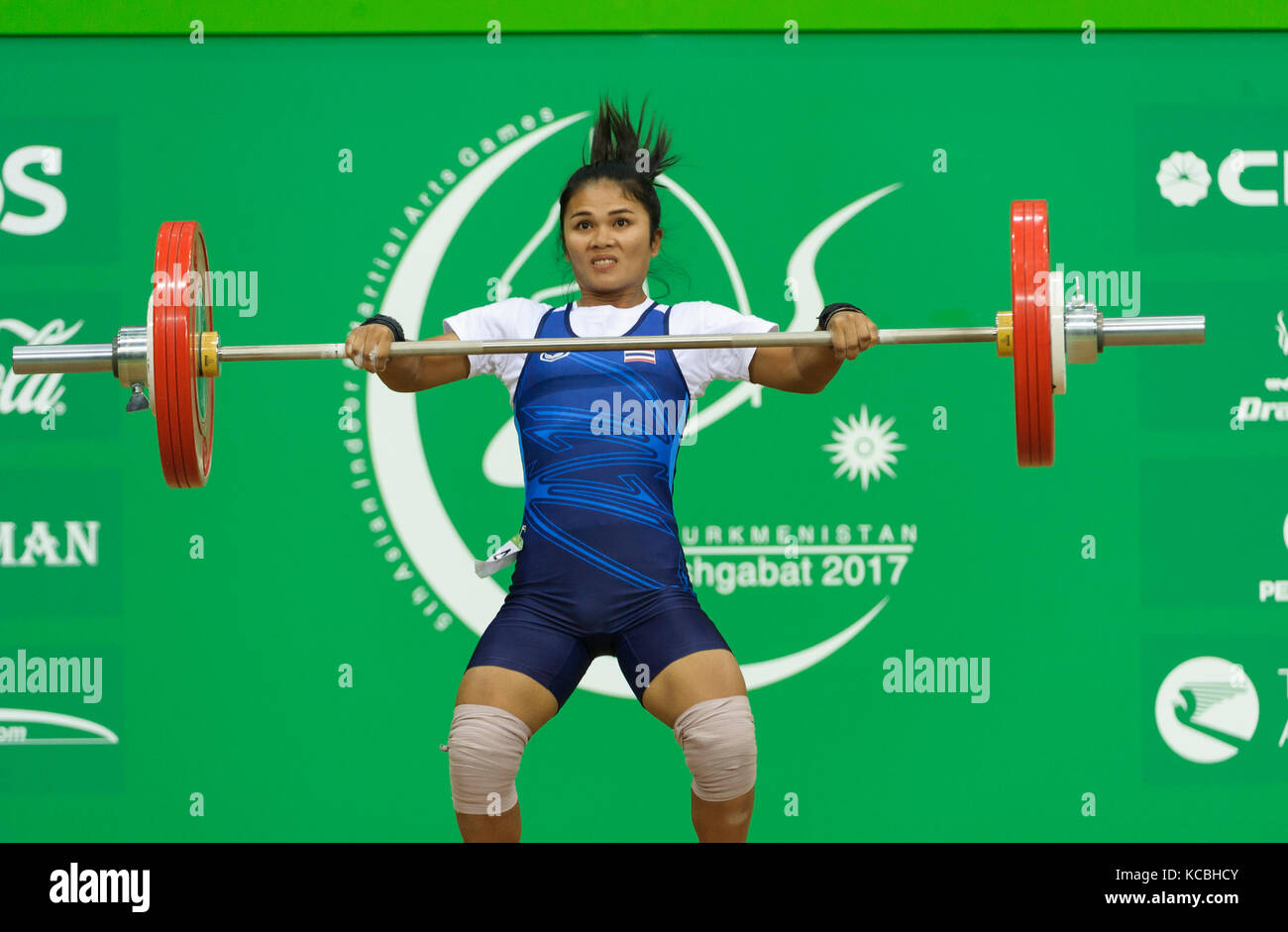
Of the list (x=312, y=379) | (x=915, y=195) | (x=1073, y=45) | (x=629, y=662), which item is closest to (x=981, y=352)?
(x=915, y=195)

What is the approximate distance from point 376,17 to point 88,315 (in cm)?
119

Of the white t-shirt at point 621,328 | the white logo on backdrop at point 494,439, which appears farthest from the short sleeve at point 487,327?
the white logo on backdrop at point 494,439

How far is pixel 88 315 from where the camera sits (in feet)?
13.1

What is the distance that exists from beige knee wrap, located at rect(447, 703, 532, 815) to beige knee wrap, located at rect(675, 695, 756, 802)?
0.37m

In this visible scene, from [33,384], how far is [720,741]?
230 cm

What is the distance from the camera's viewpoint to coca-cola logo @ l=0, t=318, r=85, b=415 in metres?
3.98

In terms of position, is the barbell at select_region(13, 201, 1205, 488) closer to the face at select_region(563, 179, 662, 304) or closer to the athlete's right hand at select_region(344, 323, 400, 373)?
the athlete's right hand at select_region(344, 323, 400, 373)

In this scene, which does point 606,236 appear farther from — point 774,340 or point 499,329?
point 774,340

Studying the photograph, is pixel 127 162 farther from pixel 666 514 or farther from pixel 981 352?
pixel 981 352

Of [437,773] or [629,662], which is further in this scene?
[437,773]

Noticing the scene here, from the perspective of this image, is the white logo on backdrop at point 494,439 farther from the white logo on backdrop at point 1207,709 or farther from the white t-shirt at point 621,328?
the white logo on backdrop at point 1207,709

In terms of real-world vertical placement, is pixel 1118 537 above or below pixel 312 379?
below

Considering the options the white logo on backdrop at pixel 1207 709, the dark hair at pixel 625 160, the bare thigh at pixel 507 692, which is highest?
the dark hair at pixel 625 160

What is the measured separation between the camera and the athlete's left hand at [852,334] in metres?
3.10
